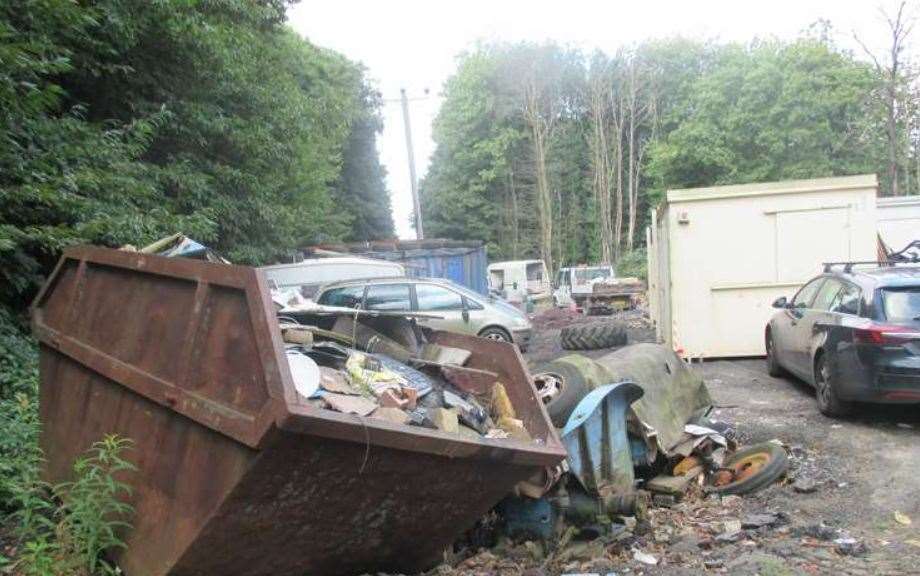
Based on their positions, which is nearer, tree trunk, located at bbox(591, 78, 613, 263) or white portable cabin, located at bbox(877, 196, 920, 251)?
white portable cabin, located at bbox(877, 196, 920, 251)

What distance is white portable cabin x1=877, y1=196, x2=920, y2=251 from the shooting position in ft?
48.1

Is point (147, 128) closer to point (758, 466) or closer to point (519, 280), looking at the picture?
point (758, 466)

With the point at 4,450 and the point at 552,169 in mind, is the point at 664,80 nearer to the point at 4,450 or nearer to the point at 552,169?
the point at 552,169

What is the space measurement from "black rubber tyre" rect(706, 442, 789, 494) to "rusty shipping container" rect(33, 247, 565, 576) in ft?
7.62

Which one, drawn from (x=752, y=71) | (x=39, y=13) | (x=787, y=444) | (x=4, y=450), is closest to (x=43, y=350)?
(x=4, y=450)

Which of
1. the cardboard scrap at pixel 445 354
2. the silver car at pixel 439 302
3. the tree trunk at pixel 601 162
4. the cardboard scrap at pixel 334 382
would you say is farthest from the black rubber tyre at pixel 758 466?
the tree trunk at pixel 601 162

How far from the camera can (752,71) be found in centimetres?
3553

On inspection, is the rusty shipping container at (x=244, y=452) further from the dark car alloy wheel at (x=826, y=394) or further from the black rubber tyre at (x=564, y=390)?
the dark car alloy wheel at (x=826, y=394)

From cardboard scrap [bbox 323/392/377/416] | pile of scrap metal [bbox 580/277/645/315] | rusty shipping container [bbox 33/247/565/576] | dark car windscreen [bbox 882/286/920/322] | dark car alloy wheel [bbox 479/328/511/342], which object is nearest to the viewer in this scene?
rusty shipping container [bbox 33/247/565/576]

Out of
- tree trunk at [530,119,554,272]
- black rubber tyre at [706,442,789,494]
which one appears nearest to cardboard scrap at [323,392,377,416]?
black rubber tyre at [706,442,789,494]

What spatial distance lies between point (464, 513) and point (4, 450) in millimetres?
3253

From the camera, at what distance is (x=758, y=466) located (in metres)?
5.95

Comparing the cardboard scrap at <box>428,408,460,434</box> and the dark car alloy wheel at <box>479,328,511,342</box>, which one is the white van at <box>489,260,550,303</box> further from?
the cardboard scrap at <box>428,408,460,434</box>

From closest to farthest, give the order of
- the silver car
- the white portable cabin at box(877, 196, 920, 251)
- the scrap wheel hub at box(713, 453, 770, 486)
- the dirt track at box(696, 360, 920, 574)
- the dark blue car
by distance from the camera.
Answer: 1. the dirt track at box(696, 360, 920, 574)
2. the scrap wheel hub at box(713, 453, 770, 486)
3. the dark blue car
4. the silver car
5. the white portable cabin at box(877, 196, 920, 251)
